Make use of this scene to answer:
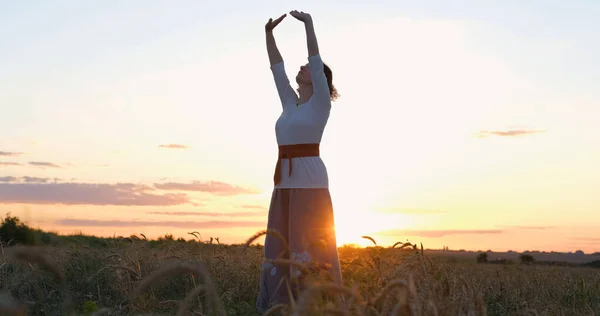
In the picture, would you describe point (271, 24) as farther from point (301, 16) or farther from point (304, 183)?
point (304, 183)

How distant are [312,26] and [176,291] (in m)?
3.53

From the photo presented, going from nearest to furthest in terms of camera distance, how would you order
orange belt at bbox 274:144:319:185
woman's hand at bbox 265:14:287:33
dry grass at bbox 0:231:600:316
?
dry grass at bbox 0:231:600:316 → orange belt at bbox 274:144:319:185 → woman's hand at bbox 265:14:287:33

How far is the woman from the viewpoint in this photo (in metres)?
6.95

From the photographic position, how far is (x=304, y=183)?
7086 millimetres

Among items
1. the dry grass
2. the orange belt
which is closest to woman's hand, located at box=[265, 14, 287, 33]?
the orange belt

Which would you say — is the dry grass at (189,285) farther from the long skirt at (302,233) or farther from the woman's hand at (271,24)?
the woman's hand at (271,24)

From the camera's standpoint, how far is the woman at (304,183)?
6.95 metres

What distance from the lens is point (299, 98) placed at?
732 cm

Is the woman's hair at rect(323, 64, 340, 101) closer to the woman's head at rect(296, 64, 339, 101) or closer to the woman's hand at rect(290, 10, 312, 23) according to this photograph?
the woman's head at rect(296, 64, 339, 101)

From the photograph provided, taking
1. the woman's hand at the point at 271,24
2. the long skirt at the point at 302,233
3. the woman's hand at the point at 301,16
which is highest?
the woman's hand at the point at 271,24

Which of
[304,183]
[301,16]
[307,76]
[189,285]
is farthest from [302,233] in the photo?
[301,16]

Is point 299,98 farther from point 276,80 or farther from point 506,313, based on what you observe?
point 506,313

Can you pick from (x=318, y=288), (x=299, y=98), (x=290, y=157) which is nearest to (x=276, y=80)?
(x=299, y=98)

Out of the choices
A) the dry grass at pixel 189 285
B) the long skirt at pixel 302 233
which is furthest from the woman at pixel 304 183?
the dry grass at pixel 189 285
